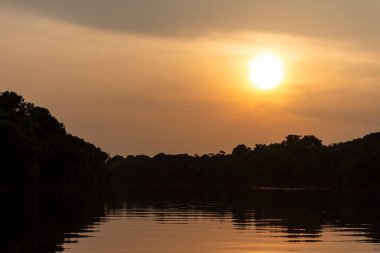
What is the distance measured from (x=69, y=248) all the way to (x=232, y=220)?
20649mm

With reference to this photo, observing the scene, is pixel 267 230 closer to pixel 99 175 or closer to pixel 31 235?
pixel 31 235

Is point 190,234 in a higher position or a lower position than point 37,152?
lower

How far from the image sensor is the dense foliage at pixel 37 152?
4104 inches

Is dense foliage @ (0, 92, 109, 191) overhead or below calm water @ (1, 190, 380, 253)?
overhead

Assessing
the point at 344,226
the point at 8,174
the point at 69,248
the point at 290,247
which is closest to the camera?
the point at 69,248

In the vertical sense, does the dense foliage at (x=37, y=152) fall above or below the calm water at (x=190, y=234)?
above

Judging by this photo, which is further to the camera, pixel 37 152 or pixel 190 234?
pixel 37 152

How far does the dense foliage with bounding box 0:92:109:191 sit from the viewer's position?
104 metres

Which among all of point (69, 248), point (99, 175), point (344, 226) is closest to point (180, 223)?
point (344, 226)

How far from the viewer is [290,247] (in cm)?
3109

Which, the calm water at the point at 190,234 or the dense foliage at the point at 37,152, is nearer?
the calm water at the point at 190,234

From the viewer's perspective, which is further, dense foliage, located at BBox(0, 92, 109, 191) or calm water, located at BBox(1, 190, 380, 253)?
dense foliage, located at BBox(0, 92, 109, 191)

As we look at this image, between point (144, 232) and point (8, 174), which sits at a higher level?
point (8, 174)

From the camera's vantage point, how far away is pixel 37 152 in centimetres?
10800
